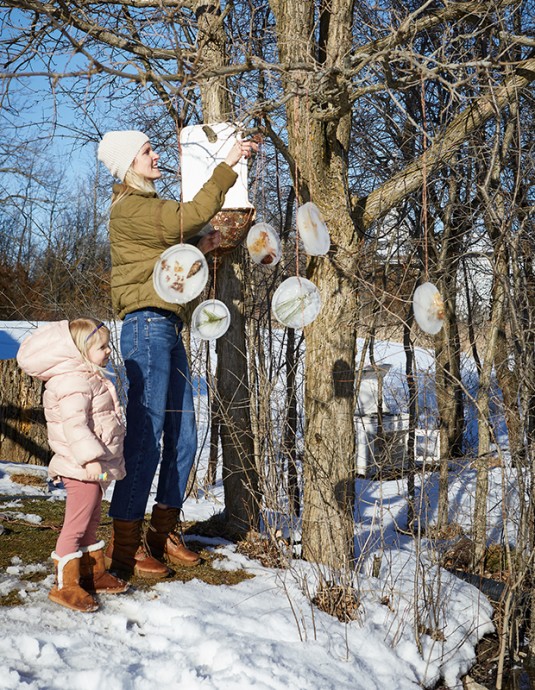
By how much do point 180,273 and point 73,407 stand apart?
692 mm

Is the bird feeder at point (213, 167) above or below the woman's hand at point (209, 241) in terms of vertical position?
above

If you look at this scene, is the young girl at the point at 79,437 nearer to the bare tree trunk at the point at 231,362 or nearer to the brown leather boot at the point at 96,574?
the brown leather boot at the point at 96,574

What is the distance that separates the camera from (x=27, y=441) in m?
7.50

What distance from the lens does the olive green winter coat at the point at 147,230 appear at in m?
3.01

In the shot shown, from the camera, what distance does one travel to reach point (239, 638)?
2.85 meters

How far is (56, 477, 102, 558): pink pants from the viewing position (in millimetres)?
2933

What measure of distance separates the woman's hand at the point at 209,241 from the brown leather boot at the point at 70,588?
56.4 inches

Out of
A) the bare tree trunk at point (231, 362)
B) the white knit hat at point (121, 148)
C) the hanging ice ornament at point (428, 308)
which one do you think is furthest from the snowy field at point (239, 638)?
the white knit hat at point (121, 148)

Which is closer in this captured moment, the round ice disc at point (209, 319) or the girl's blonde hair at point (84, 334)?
the girl's blonde hair at point (84, 334)

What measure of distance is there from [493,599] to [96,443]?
2.72 m

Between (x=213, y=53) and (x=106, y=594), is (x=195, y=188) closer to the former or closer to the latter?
(x=213, y=53)

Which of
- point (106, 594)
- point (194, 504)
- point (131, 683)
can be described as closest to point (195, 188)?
point (106, 594)

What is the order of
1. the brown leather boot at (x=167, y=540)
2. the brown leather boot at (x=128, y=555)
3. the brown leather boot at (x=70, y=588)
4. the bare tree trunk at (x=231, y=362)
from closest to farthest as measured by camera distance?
the brown leather boot at (x=70, y=588), the brown leather boot at (x=128, y=555), the brown leather boot at (x=167, y=540), the bare tree trunk at (x=231, y=362)

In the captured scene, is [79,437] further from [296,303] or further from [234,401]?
[234,401]
